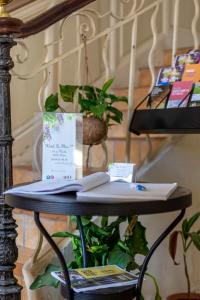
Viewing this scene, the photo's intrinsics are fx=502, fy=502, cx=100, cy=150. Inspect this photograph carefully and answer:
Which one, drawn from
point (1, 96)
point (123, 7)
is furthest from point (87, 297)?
point (123, 7)

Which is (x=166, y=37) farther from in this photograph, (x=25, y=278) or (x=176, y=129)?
(x=25, y=278)

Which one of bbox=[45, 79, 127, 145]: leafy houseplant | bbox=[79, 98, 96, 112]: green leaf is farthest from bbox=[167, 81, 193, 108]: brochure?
bbox=[79, 98, 96, 112]: green leaf

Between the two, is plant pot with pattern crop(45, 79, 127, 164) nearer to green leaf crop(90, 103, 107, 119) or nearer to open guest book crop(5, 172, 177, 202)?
green leaf crop(90, 103, 107, 119)

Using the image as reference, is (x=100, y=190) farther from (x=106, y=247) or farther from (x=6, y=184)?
(x=106, y=247)

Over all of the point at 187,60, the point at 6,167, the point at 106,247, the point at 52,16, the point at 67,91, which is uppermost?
the point at 52,16

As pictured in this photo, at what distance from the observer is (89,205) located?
1180 mm

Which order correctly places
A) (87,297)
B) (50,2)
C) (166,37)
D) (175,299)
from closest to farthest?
(87,297)
(175,299)
(50,2)
(166,37)

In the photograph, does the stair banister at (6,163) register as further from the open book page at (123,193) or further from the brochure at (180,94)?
the brochure at (180,94)

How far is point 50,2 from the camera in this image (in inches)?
116

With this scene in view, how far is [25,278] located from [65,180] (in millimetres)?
642

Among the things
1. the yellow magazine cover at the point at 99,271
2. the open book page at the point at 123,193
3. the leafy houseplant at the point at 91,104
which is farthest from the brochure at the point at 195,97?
the yellow magazine cover at the point at 99,271

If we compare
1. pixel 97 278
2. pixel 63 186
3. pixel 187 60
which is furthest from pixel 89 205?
pixel 187 60

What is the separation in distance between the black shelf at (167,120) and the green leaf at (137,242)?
0.38m

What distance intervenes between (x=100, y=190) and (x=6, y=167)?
36cm
